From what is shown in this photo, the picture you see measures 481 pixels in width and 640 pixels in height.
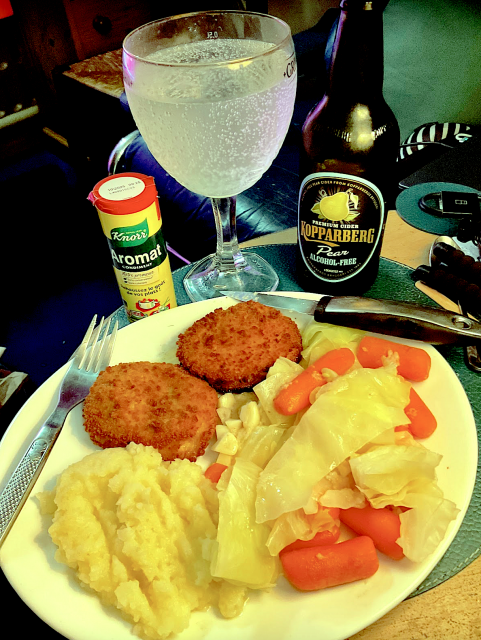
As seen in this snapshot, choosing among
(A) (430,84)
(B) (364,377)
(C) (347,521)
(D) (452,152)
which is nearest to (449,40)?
(A) (430,84)

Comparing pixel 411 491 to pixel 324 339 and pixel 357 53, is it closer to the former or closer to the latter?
pixel 324 339

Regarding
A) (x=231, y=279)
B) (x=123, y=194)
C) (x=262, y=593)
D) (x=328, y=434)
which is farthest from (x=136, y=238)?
(x=262, y=593)

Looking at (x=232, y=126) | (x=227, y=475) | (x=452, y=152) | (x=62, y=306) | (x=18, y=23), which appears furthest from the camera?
(x=18, y=23)

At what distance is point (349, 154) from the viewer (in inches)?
40.5

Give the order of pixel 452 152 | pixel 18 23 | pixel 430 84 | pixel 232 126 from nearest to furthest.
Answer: pixel 232 126 → pixel 452 152 → pixel 430 84 → pixel 18 23

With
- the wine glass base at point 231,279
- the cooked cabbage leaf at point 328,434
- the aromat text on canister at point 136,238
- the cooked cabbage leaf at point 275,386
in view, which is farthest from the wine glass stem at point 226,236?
the cooked cabbage leaf at point 328,434

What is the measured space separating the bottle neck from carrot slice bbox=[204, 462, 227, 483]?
757mm

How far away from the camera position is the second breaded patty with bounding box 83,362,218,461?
854 millimetres

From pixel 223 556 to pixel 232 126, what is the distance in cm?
74

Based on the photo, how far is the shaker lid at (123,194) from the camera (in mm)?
993

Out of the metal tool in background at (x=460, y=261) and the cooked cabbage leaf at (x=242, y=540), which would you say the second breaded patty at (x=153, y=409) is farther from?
the metal tool in background at (x=460, y=261)

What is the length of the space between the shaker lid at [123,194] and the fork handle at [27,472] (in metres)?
0.41

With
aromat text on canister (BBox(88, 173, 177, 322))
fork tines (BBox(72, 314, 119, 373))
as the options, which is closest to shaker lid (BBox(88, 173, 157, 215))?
aromat text on canister (BBox(88, 173, 177, 322))

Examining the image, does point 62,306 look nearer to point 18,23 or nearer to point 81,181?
point 81,181
